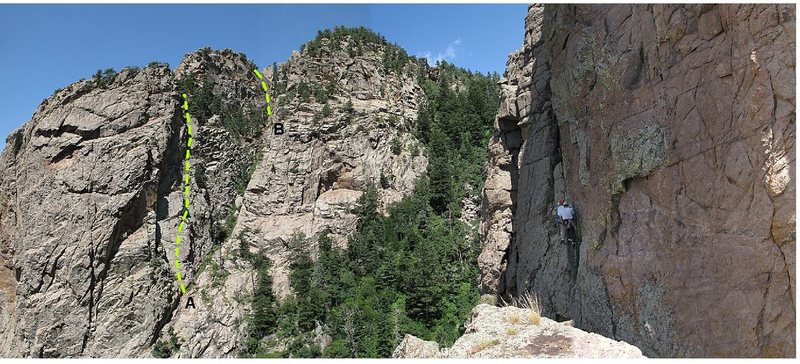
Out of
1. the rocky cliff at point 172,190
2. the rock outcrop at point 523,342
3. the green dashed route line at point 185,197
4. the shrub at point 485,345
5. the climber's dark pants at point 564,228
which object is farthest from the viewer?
the green dashed route line at point 185,197

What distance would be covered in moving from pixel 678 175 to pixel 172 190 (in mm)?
38821

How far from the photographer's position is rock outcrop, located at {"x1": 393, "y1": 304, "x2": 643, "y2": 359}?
7.04m

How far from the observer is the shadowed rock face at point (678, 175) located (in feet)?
27.5

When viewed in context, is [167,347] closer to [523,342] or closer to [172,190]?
[172,190]

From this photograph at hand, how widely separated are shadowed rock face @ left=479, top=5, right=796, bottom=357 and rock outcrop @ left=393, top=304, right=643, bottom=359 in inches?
127

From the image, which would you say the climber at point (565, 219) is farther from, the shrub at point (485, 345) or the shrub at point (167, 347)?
the shrub at point (167, 347)

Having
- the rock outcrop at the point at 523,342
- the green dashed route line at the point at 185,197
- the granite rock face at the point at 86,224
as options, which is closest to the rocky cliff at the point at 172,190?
the granite rock face at the point at 86,224

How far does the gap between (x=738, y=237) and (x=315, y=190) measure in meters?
37.7

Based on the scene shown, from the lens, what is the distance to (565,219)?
14680 mm

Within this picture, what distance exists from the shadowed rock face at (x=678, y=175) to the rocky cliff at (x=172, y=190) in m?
29.4

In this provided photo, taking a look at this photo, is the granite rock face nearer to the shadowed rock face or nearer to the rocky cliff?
the rocky cliff

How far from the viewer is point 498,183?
21.9 metres

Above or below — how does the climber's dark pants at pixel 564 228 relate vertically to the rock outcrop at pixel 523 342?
above

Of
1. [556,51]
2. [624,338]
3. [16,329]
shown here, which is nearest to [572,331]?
[624,338]
